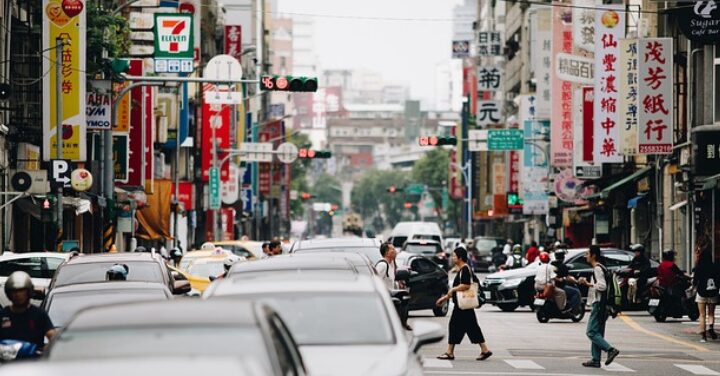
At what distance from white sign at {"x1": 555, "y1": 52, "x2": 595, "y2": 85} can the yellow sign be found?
75.8ft

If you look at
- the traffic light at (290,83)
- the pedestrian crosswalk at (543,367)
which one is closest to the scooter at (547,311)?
the traffic light at (290,83)

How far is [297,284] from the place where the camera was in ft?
43.5

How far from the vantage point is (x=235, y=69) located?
5806cm

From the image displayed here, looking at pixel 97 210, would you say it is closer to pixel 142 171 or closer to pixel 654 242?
pixel 142 171

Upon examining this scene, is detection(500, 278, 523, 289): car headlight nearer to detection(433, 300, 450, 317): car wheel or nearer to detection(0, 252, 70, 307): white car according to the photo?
detection(433, 300, 450, 317): car wheel

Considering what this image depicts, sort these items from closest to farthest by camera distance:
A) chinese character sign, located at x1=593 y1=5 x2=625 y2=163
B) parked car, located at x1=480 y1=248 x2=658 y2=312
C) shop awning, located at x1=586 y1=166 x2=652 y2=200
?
1. parked car, located at x1=480 y1=248 x2=658 y2=312
2. chinese character sign, located at x1=593 y1=5 x2=625 y2=163
3. shop awning, located at x1=586 y1=166 x2=652 y2=200

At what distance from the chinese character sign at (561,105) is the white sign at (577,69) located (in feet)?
13.0

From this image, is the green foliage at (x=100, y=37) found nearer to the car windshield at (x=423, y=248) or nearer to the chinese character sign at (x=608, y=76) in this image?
the chinese character sign at (x=608, y=76)

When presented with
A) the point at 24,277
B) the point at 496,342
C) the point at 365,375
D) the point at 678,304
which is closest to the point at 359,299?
the point at 365,375

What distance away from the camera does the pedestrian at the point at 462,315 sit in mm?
22609

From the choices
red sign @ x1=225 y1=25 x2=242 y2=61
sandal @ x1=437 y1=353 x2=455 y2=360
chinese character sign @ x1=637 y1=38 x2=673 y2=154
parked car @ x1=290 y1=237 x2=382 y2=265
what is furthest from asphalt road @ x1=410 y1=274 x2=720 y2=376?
red sign @ x1=225 y1=25 x2=242 y2=61

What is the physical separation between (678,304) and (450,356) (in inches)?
498

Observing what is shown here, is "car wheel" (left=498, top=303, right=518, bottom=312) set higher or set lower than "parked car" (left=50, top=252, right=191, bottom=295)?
lower

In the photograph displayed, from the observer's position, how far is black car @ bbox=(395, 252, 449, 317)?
34.7 m
